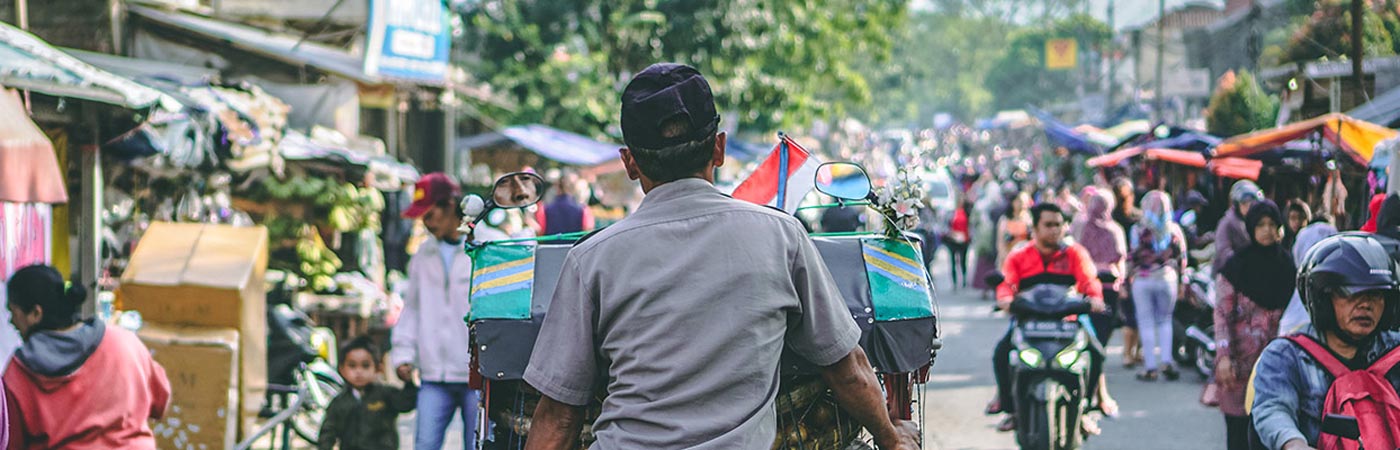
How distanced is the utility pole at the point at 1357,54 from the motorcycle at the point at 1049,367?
29.5 feet

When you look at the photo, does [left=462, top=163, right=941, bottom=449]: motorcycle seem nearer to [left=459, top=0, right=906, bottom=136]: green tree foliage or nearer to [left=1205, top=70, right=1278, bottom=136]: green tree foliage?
[left=459, top=0, right=906, bottom=136]: green tree foliage

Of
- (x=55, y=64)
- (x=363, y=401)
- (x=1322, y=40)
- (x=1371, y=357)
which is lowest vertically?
(x=363, y=401)

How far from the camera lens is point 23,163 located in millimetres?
6090

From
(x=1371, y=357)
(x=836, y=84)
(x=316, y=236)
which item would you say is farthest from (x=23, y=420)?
(x=836, y=84)

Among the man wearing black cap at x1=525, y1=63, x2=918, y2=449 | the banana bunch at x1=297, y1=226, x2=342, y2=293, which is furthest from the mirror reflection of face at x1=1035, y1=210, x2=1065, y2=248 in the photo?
the banana bunch at x1=297, y1=226, x2=342, y2=293

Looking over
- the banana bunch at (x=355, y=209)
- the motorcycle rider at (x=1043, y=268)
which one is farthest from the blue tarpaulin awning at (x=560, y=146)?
the motorcycle rider at (x=1043, y=268)

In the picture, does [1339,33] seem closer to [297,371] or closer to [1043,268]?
[1043,268]

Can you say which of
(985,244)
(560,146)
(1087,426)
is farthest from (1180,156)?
(1087,426)

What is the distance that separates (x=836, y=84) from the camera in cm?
3347

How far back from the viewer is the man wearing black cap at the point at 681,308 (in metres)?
3.04

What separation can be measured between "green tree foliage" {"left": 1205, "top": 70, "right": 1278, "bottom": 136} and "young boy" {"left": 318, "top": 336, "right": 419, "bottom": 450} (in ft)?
70.9

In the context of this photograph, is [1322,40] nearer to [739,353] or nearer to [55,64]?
[55,64]

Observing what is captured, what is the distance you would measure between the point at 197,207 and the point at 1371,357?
9319 mm

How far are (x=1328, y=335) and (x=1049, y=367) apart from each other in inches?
148
